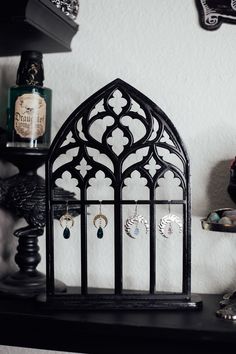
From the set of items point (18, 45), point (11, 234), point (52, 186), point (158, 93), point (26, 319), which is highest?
point (18, 45)

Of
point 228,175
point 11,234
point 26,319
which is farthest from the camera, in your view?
point 11,234

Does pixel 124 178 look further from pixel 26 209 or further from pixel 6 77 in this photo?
pixel 6 77

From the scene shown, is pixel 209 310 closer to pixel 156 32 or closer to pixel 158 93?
pixel 158 93

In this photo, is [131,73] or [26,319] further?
[131,73]

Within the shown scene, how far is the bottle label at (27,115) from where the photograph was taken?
3.37 ft

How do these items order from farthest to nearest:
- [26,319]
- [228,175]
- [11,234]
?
[11,234], [228,175], [26,319]

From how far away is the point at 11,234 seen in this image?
119 centimetres

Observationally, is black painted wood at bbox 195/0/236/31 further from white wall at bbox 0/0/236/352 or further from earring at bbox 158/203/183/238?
earring at bbox 158/203/183/238

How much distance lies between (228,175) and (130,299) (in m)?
0.32

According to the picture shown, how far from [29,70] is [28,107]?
0.24 feet

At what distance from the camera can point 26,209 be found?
104 centimetres

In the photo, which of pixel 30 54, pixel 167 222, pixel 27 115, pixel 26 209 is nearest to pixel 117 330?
pixel 167 222

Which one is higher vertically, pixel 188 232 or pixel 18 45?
pixel 18 45

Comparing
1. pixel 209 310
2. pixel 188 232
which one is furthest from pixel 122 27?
→ pixel 209 310
